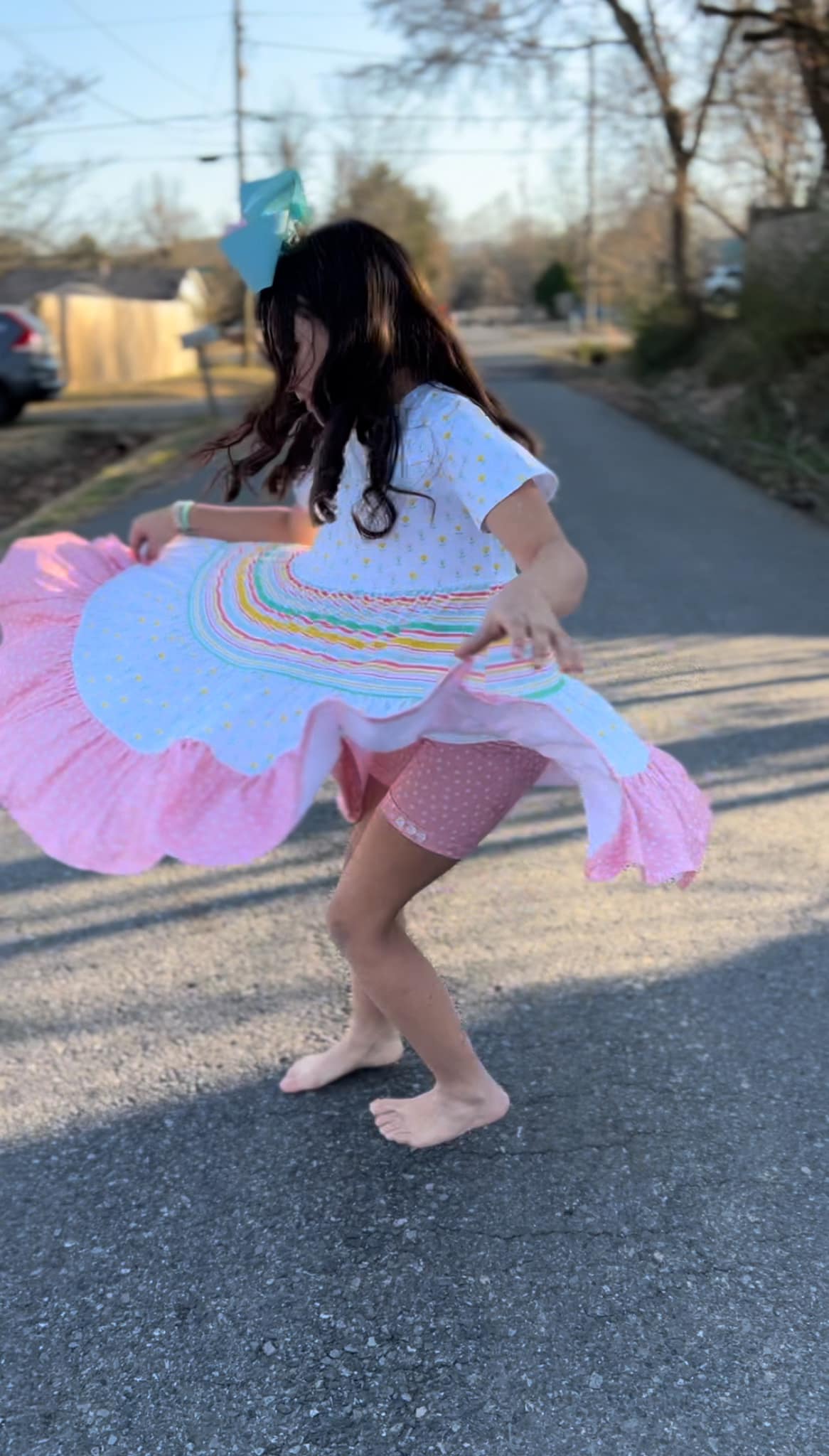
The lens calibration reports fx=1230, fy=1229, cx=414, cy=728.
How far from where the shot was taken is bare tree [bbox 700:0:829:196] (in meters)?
14.6

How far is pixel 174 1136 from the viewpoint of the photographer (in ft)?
7.98

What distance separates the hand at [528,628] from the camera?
1661 millimetres

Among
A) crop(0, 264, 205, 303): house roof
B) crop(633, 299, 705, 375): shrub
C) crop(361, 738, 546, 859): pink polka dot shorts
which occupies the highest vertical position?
crop(0, 264, 205, 303): house roof

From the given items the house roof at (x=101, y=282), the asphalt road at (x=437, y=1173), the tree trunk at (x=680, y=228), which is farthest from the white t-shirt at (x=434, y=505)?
the house roof at (x=101, y=282)

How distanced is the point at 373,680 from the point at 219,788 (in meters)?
0.30

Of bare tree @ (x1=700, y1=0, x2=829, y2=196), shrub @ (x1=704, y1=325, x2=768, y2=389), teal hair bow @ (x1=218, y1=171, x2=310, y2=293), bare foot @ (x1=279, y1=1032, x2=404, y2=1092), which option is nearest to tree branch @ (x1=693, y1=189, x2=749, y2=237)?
shrub @ (x1=704, y1=325, x2=768, y2=389)

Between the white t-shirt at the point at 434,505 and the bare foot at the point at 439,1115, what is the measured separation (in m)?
0.98

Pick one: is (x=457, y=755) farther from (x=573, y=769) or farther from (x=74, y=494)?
(x=74, y=494)

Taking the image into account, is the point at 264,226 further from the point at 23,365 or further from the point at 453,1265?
the point at 23,365

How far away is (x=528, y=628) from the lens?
166 centimetres

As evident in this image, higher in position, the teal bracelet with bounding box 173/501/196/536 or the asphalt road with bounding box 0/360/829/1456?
the teal bracelet with bounding box 173/501/196/536

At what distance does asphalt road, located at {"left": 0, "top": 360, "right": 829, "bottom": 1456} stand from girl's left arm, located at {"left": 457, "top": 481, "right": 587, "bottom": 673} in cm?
76

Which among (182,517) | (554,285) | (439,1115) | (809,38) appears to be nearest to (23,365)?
(809,38)

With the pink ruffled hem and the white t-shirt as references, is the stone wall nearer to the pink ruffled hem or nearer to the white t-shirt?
the white t-shirt
